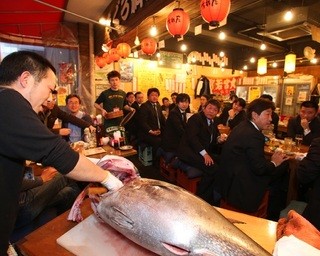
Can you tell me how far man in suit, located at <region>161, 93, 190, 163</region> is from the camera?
5368 mm

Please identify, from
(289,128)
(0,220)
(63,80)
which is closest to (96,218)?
(0,220)

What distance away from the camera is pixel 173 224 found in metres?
1.18

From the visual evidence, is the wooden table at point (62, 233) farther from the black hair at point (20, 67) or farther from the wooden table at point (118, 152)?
the wooden table at point (118, 152)

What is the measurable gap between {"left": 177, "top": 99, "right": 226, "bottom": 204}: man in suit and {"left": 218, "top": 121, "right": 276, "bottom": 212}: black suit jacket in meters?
0.96

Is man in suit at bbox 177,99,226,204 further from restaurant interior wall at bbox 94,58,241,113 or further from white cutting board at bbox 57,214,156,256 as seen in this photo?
restaurant interior wall at bbox 94,58,241,113

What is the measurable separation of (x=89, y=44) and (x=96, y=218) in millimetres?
8854

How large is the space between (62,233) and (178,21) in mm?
3963

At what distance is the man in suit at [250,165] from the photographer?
10.3 feet

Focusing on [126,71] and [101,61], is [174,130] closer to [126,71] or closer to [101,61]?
[101,61]

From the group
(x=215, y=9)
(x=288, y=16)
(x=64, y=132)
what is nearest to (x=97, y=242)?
(x=64, y=132)

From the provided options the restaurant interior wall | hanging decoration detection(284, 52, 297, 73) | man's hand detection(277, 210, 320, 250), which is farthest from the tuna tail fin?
hanging decoration detection(284, 52, 297, 73)

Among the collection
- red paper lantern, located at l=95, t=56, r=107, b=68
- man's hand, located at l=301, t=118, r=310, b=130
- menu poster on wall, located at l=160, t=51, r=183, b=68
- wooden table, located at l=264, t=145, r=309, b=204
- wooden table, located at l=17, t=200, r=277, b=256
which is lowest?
wooden table, located at l=264, t=145, r=309, b=204

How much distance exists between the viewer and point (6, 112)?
1291 mm

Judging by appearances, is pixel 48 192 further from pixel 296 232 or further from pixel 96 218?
pixel 296 232
